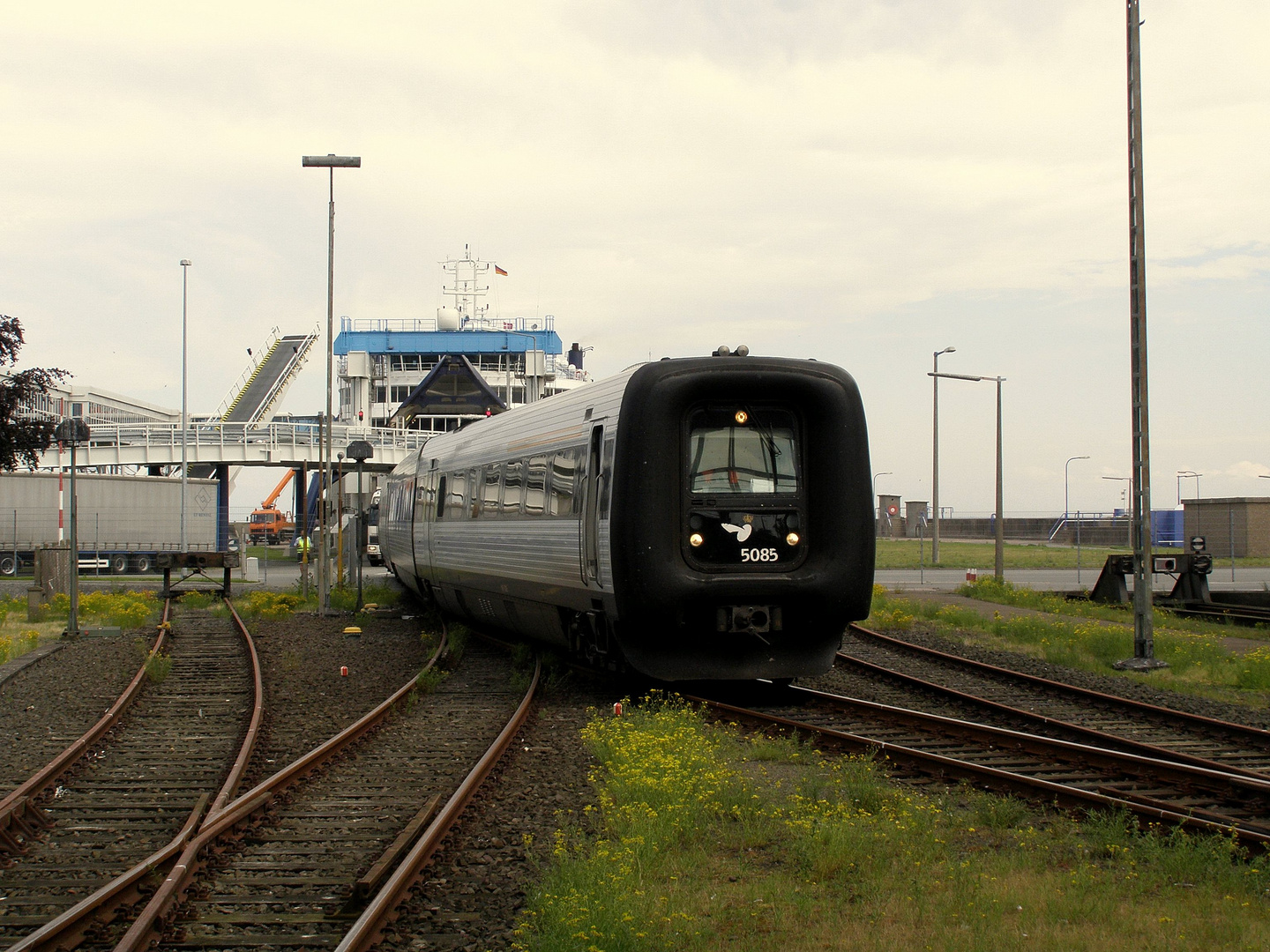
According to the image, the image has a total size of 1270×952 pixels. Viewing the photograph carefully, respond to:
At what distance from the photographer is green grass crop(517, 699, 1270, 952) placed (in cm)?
513

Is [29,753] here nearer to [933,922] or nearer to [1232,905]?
[933,922]

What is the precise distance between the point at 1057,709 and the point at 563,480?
18.0 ft

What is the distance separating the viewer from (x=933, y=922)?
5340 millimetres

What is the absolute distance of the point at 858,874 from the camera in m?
6.08

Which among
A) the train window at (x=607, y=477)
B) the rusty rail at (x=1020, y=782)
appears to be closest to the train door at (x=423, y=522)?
the train window at (x=607, y=477)

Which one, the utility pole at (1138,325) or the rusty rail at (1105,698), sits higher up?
the utility pole at (1138,325)

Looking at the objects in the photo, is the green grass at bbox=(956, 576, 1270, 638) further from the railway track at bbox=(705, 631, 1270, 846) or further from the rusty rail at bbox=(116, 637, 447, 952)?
the rusty rail at bbox=(116, 637, 447, 952)

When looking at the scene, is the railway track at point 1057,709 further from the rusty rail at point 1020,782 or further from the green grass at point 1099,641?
the green grass at point 1099,641

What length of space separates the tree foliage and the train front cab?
65.4 feet

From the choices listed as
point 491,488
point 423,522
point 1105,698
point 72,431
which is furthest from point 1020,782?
point 72,431

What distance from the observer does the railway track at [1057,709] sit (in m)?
9.56

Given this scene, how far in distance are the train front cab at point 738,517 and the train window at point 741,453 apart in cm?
1

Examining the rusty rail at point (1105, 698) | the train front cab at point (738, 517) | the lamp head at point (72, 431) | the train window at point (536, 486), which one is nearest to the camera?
the rusty rail at point (1105, 698)

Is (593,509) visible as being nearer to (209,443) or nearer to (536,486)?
(536,486)
